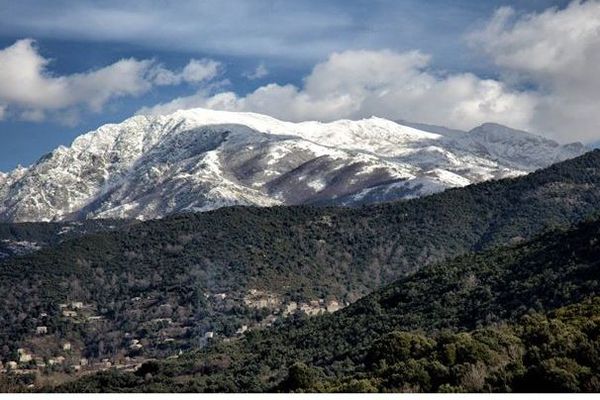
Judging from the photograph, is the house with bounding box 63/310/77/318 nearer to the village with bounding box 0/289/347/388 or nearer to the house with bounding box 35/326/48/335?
the village with bounding box 0/289/347/388

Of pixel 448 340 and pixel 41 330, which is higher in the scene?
pixel 41 330

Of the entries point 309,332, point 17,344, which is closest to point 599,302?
point 309,332

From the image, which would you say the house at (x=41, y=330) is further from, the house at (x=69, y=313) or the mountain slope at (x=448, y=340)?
the mountain slope at (x=448, y=340)

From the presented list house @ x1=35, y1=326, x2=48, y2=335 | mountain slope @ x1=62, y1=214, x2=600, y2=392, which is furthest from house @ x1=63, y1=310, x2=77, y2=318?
mountain slope @ x1=62, y1=214, x2=600, y2=392

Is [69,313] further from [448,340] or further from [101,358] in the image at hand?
[448,340]

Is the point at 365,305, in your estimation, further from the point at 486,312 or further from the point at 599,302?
the point at 599,302

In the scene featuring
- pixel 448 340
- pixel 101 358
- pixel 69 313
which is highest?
pixel 69 313

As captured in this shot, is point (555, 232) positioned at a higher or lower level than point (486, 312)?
higher

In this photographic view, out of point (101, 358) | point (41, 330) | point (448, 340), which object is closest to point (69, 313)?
point (41, 330)
